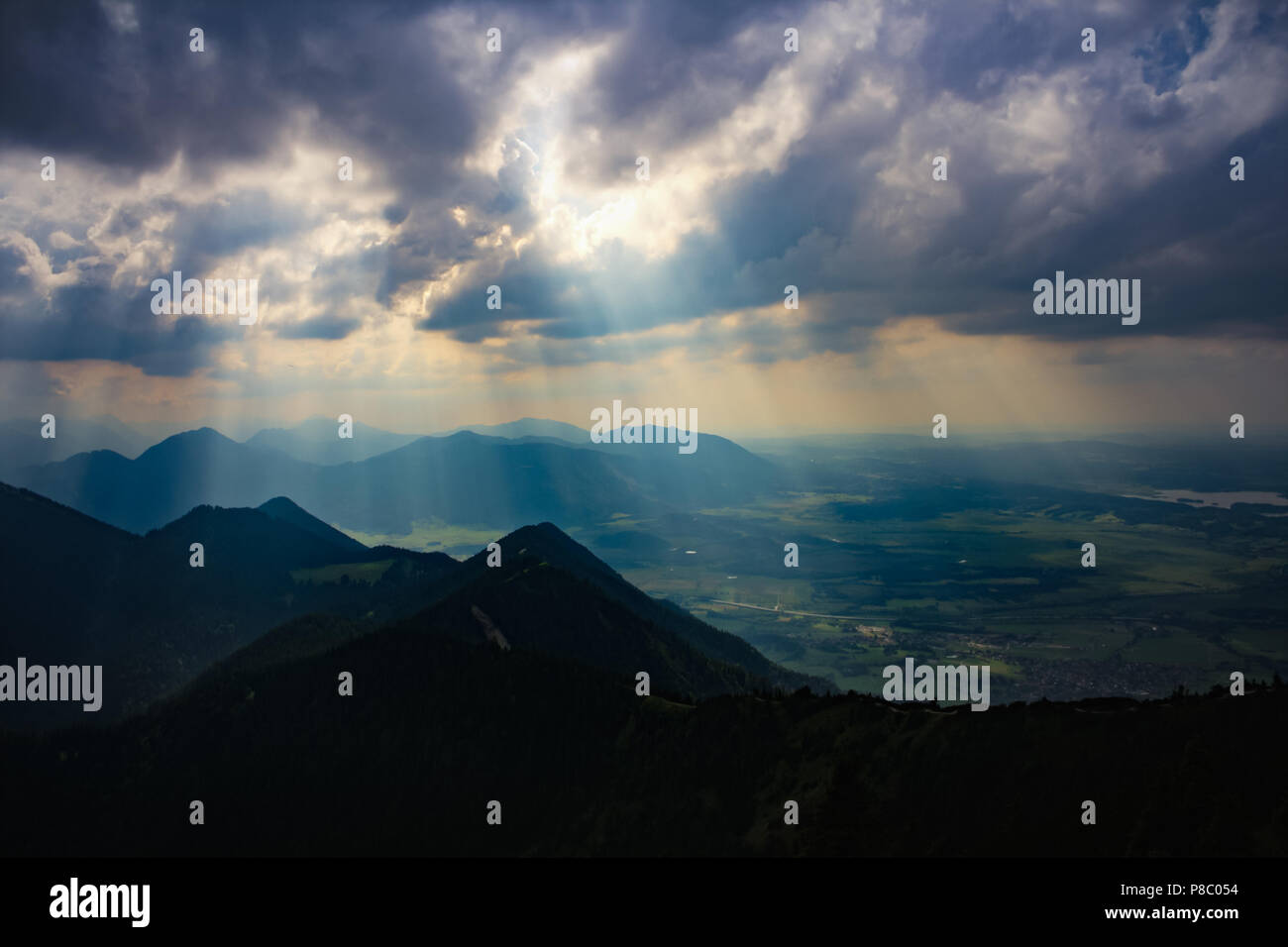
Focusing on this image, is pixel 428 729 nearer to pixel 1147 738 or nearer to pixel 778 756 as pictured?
pixel 778 756

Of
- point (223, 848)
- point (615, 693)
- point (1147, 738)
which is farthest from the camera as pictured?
point (615, 693)

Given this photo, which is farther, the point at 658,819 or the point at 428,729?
the point at 428,729

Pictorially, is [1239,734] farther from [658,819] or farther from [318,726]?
[318,726]

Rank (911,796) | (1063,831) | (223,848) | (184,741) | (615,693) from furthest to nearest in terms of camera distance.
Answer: (184,741) → (615,693) → (223,848) → (911,796) → (1063,831)

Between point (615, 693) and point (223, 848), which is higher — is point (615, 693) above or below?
above

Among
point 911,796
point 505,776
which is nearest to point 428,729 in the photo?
point 505,776
